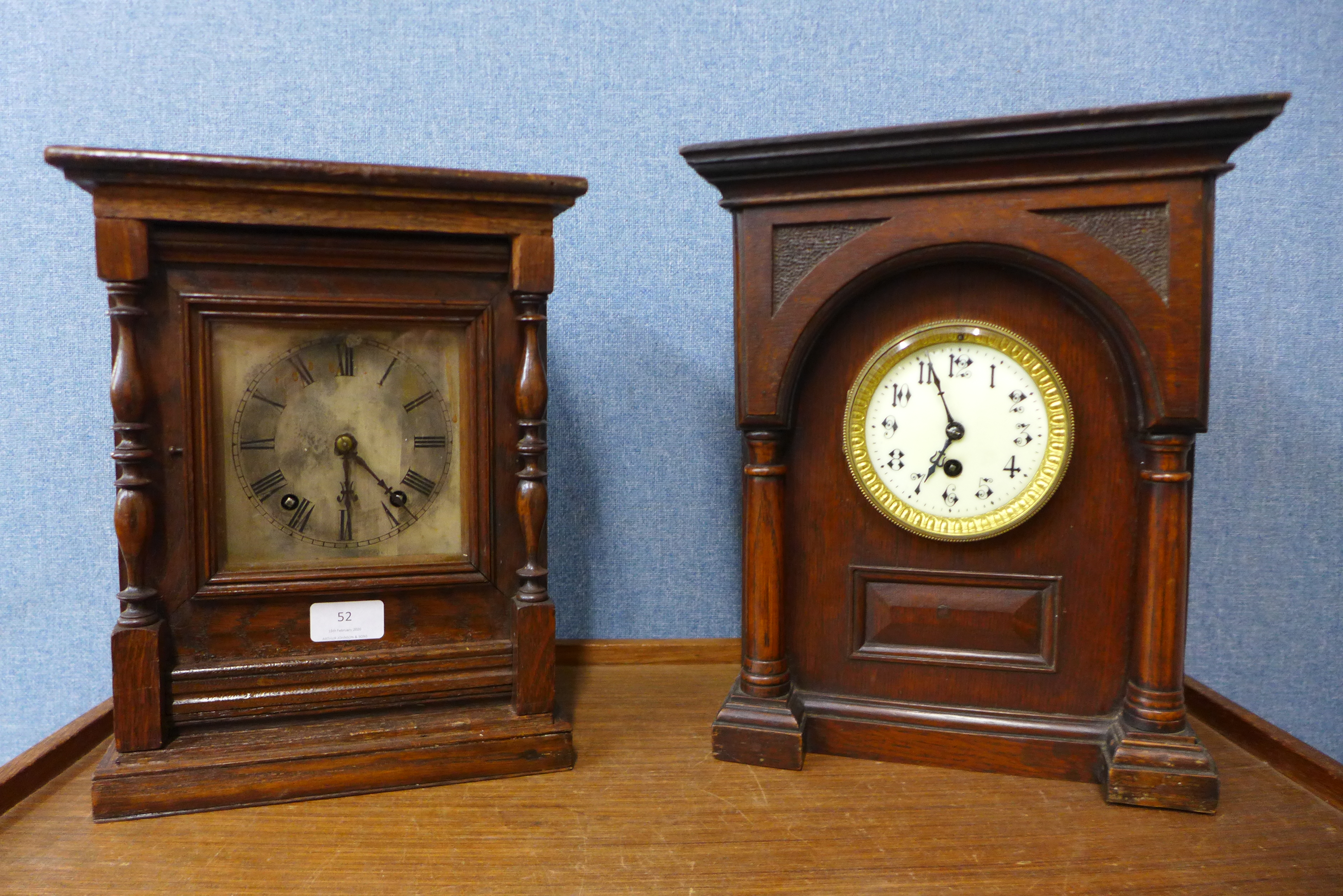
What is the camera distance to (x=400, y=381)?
985 millimetres

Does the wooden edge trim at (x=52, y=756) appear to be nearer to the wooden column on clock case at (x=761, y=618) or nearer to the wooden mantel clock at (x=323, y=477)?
the wooden mantel clock at (x=323, y=477)

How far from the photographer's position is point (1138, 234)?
0.88 meters

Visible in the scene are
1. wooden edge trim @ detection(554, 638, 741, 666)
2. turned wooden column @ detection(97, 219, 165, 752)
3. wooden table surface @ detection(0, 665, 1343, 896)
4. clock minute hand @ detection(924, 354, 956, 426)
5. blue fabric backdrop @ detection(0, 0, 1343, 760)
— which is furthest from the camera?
wooden edge trim @ detection(554, 638, 741, 666)

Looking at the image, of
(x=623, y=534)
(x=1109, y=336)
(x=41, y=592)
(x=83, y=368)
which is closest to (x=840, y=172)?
(x=1109, y=336)

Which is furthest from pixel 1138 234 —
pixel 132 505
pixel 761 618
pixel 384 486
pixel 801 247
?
pixel 132 505

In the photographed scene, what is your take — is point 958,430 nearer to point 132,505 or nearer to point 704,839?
point 704,839

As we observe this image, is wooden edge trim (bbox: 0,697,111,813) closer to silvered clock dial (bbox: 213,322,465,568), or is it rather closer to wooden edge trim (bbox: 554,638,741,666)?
silvered clock dial (bbox: 213,322,465,568)

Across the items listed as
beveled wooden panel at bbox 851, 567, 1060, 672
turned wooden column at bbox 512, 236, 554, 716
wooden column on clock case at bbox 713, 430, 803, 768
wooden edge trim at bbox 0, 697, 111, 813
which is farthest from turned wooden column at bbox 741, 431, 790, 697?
wooden edge trim at bbox 0, 697, 111, 813

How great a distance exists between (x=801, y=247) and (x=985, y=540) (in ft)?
1.39

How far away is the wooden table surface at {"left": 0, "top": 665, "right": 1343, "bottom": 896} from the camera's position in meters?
0.76

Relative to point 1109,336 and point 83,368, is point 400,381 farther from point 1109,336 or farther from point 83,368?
point 1109,336

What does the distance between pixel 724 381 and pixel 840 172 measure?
→ 0.49m

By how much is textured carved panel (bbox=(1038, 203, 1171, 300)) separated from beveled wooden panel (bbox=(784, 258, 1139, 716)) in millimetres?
73

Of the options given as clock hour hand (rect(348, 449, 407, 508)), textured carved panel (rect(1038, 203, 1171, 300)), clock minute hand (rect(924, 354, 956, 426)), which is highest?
textured carved panel (rect(1038, 203, 1171, 300))
